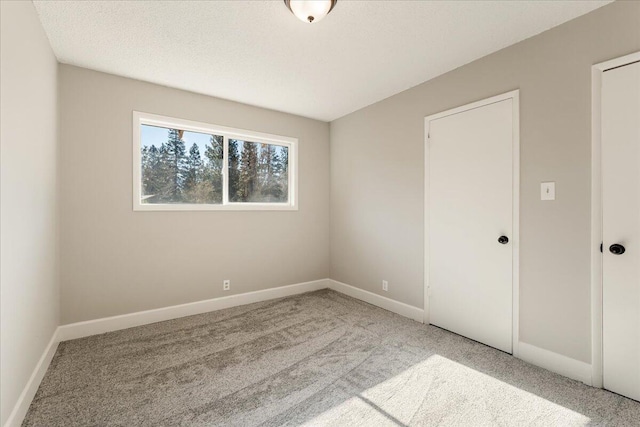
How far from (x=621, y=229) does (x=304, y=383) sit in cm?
233

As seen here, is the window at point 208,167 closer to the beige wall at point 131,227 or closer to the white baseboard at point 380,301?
the beige wall at point 131,227

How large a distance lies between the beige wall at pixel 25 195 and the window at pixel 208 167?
818 millimetres

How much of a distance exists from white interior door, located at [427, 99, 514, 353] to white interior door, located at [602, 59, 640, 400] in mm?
582

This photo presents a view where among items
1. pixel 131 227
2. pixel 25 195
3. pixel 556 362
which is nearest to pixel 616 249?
pixel 556 362

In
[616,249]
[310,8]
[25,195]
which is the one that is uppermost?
[310,8]

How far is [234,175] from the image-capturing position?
3.79 metres

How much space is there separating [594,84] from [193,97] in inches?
144

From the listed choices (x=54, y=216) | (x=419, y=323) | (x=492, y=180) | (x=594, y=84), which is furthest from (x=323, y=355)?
(x=594, y=84)

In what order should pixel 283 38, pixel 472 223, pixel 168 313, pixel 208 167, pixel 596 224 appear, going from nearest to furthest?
1. pixel 596 224
2. pixel 283 38
3. pixel 472 223
4. pixel 168 313
5. pixel 208 167

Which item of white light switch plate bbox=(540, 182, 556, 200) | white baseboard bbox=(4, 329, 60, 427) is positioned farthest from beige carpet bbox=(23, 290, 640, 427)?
white light switch plate bbox=(540, 182, 556, 200)

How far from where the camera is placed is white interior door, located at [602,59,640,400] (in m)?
1.82

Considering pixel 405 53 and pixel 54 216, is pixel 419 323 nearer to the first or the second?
pixel 405 53

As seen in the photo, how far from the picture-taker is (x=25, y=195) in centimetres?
182

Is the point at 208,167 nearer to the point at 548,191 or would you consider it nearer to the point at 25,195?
the point at 25,195
